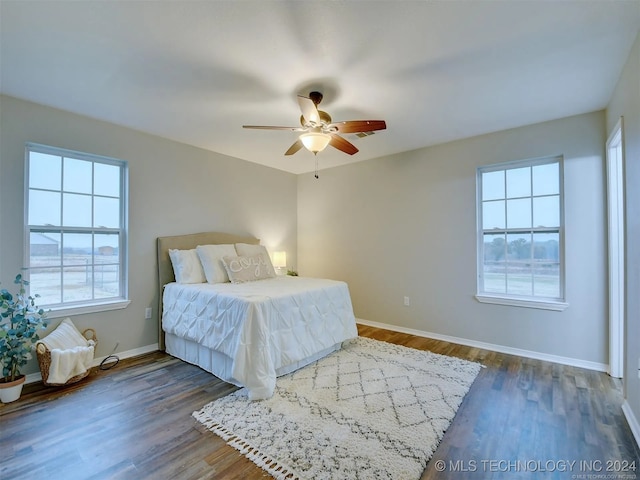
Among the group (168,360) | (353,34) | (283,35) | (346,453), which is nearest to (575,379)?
(346,453)

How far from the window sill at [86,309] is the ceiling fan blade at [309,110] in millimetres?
2681

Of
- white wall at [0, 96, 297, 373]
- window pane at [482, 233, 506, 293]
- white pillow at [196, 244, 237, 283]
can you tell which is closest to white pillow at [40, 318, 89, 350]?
white wall at [0, 96, 297, 373]

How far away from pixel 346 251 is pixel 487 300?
6.72 ft

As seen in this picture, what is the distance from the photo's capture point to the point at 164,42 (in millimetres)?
1847

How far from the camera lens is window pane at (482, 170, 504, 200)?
3430 mm

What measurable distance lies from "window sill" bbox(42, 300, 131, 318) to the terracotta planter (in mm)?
579

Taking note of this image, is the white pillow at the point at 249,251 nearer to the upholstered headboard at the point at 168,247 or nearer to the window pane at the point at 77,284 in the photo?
the upholstered headboard at the point at 168,247

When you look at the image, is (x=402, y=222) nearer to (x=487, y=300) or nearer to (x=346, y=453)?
(x=487, y=300)

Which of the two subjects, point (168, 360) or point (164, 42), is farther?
point (168, 360)

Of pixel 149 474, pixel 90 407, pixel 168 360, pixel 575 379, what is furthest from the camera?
pixel 168 360

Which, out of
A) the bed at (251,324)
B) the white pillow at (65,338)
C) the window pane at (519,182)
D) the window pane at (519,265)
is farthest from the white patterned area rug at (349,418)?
the window pane at (519,182)

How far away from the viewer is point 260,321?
2.33m

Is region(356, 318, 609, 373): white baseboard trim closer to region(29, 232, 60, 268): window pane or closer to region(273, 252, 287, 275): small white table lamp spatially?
region(273, 252, 287, 275): small white table lamp

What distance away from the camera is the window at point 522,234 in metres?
3.08
